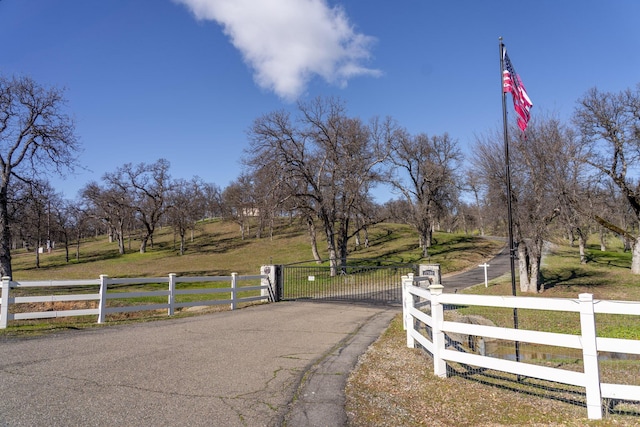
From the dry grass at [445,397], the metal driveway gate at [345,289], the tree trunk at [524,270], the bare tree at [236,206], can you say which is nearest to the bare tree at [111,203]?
the bare tree at [236,206]

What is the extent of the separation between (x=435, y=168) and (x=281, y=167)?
22.1m

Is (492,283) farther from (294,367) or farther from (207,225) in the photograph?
(207,225)

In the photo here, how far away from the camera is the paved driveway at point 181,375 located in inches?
173

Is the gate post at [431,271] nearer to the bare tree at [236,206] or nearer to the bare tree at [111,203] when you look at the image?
the bare tree at [236,206]

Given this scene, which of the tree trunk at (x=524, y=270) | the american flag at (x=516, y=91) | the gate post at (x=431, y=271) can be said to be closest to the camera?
the american flag at (x=516, y=91)

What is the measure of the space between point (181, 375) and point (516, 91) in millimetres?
10336

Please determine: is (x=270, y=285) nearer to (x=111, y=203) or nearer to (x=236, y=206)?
(x=236, y=206)

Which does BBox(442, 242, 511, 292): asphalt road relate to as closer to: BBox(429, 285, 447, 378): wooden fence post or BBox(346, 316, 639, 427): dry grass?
BBox(429, 285, 447, 378): wooden fence post

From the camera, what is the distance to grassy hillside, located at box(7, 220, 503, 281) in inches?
1516

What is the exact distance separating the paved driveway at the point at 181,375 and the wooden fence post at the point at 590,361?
268 cm

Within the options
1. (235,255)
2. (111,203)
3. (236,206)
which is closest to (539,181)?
(235,255)

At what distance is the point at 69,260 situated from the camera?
55.2 meters

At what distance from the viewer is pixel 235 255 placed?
49.6 meters

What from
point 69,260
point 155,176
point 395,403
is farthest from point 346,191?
point 69,260
